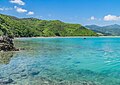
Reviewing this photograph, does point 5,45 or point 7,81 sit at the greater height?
point 5,45

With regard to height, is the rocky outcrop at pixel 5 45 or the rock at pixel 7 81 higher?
the rocky outcrop at pixel 5 45

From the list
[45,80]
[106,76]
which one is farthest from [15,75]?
[106,76]

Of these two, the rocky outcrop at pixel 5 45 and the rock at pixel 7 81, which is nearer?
the rock at pixel 7 81

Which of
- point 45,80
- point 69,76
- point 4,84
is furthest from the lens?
point 69,76

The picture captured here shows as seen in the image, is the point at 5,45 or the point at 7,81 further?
the point at 5,45

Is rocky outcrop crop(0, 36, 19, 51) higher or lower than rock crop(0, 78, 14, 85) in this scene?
higher

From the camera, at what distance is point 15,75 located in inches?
1099

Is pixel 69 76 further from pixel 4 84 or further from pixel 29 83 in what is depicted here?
pixel 4 84

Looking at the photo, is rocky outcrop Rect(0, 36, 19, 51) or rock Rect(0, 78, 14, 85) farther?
rocky outcrop Rect(0, 36, 19, 51)

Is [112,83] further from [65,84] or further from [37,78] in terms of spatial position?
[37,78]

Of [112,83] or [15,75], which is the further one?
[15,75]

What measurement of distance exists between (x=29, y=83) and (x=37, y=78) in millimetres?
2614

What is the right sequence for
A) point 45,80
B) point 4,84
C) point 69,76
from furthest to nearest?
1. point 69,76
2. point 45,80
3. point 4,84

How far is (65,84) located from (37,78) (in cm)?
418
